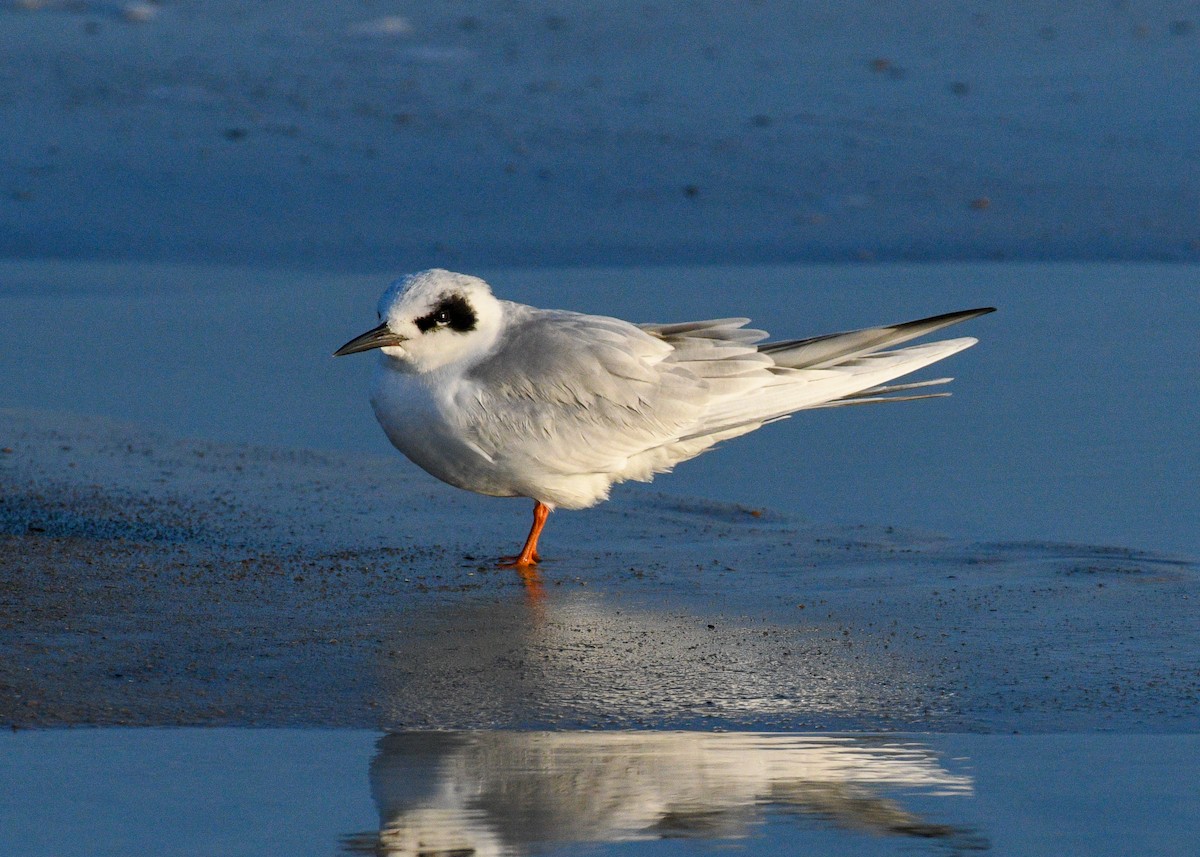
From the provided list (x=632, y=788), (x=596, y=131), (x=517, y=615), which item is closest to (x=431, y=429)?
(x=517, y=615)

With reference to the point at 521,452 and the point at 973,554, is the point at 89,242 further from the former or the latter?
the point at 973,554

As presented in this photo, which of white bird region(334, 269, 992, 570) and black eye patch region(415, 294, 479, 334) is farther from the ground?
black eye patch region(415, 294, 479, 334)

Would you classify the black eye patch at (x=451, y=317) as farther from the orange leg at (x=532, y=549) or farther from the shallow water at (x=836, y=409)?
the shallow water at (x=836, y=409)

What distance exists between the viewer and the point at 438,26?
10297mm

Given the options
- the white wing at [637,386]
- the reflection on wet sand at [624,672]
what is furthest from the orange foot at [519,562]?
the reflection on wet sand at [624,672]

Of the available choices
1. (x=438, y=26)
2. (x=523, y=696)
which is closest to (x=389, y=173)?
(x=438, y=26)

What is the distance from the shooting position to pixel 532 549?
462 cm

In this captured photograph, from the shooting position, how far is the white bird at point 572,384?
4672 mm

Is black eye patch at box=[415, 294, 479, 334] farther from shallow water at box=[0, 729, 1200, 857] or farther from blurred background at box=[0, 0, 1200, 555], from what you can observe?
shallow water at box=[0, 729, 1200, 857]

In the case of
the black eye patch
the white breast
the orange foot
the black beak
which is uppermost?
the black eye patch

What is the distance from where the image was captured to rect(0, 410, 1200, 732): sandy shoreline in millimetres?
3430

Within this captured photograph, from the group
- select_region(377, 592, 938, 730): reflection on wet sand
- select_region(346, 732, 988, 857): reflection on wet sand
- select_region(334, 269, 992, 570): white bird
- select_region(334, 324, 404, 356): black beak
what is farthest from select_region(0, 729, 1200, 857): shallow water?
select_region(334, 324, 404, 356): black beak

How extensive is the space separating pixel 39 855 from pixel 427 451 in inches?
79.8

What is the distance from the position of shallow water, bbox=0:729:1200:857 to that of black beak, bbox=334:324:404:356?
Result: 1551 mm
